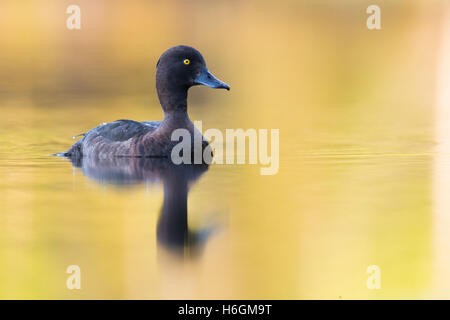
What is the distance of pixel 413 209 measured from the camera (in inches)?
250

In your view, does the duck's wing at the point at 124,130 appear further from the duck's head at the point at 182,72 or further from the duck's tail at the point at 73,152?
the duck's tail at the point at 73,152

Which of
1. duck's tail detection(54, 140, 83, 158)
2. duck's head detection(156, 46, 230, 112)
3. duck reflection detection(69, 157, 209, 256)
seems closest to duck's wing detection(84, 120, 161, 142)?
duck reflection detection(69, 157, 209, 256)

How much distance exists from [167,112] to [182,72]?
19.4 inches

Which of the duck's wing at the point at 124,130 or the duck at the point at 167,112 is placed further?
the duck's wing at the point at 124,130

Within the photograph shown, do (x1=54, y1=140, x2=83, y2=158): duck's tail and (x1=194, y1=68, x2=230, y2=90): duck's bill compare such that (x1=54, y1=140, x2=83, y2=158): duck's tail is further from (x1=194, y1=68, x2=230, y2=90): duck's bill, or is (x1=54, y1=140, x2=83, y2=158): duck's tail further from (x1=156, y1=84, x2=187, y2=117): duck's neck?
(x1=194, y1=68, x2=230, y2=90): duck's bill

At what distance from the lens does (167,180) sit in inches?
304

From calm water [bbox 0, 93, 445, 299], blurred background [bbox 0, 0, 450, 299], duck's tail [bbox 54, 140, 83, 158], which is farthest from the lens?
duck's tail [bbox 54, 140, 83, 158]

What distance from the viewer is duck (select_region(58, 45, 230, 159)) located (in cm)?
891

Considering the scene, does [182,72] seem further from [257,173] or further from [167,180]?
[167,180]

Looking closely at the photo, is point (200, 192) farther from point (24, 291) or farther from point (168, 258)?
point (24, 291)

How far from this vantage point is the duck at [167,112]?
891 cm

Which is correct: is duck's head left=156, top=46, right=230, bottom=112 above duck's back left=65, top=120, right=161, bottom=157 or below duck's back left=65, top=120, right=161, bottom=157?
above

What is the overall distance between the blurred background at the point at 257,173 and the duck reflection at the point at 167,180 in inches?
4.6

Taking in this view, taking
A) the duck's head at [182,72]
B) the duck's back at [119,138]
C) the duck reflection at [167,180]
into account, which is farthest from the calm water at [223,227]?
the duck's head at [182,72]
